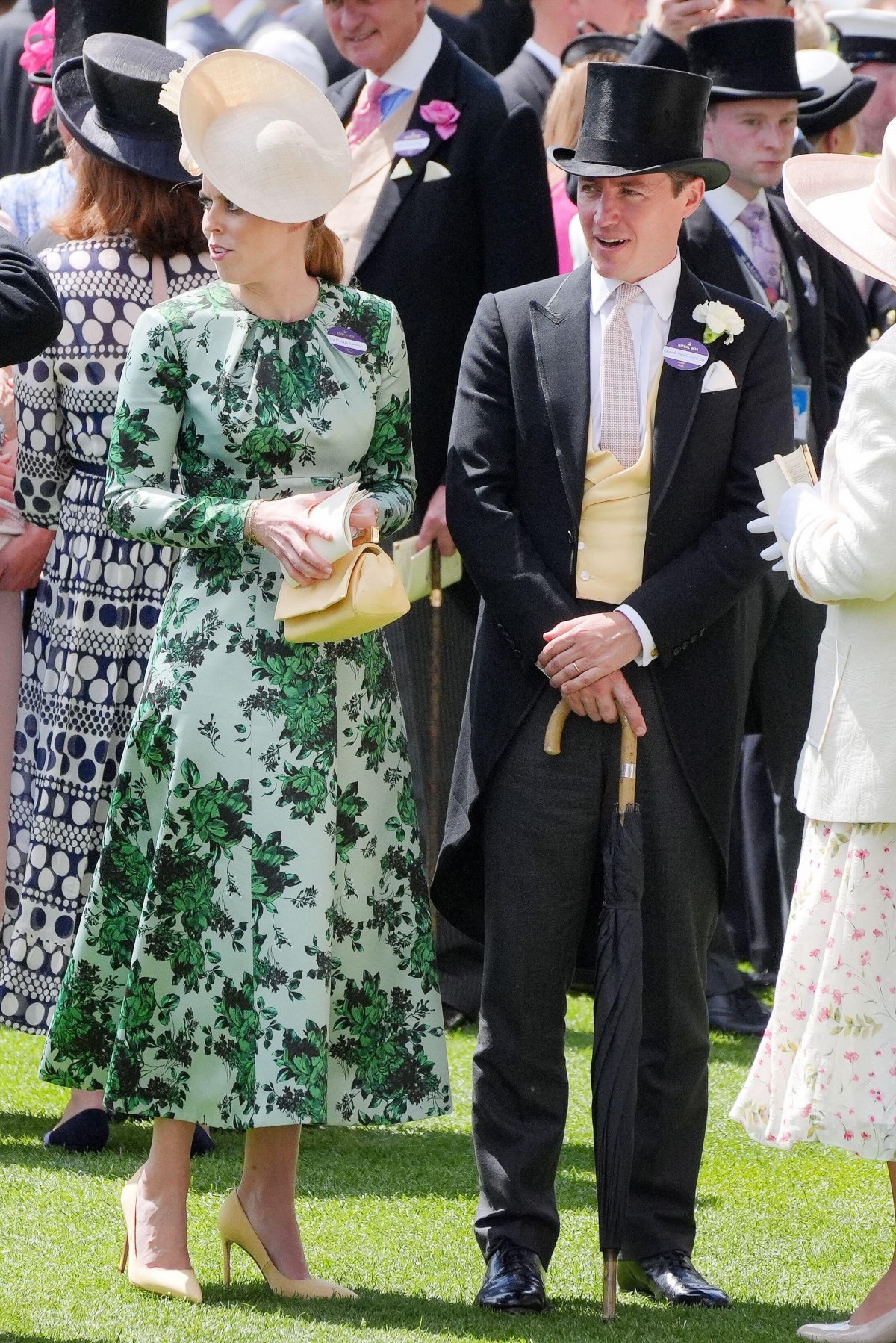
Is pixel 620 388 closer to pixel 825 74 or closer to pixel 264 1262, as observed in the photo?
pixel 264 1262

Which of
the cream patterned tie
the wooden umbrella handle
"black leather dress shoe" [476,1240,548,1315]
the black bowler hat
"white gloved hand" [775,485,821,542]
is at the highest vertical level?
the black bowler hat

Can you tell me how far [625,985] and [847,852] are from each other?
49 centimetres

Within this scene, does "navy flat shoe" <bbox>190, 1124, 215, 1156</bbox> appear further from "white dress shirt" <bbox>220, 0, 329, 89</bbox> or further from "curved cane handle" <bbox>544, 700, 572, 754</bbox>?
"white dress shirt" <bbox>220, 0, 329, 89</bbox>

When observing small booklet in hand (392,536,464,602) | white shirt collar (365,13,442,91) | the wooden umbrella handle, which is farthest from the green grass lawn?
white shirt collar (365,13,442,91)

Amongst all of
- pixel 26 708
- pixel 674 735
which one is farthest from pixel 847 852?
pixel 26 708

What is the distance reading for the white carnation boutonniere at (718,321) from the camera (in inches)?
165

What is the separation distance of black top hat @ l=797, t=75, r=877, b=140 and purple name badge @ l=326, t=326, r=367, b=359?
3616 millimetres

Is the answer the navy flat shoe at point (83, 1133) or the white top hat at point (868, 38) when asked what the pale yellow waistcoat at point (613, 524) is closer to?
the navy flat shoe at point (83, 1133)

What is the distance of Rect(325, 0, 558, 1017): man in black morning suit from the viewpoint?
596 centimetres

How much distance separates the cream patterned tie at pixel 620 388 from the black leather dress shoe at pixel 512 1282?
1562mm

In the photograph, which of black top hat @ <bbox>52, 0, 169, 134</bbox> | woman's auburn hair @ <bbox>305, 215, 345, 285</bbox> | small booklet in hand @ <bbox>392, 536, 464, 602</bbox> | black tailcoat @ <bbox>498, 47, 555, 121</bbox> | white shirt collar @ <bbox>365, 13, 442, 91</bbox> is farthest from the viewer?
black tailcoat @ <bbox>498, 47, 555, 121</bbox>

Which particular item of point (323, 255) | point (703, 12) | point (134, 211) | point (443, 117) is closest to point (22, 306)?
point (323, 255)

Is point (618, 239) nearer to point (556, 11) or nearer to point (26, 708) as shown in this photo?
point (26, 708)

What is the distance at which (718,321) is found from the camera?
13.8 ft
